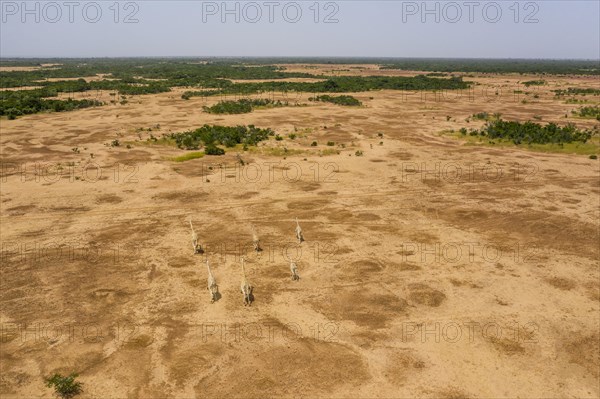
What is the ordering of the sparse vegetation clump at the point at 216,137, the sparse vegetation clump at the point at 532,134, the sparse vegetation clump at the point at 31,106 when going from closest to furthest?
the sparse vegetation clump at the point at 216,137 → the sparse vegetation clump at the point at 532,134 → the sparse vegetation clump at the point at 31,106

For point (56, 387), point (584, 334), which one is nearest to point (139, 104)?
point (56, 387)

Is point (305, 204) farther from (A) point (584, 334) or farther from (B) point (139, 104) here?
(B) point (139, 104)

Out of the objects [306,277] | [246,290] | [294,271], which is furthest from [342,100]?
[246,290]

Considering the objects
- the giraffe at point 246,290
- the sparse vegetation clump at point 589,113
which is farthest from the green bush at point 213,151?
the sparse vegetation clump at point 589,113

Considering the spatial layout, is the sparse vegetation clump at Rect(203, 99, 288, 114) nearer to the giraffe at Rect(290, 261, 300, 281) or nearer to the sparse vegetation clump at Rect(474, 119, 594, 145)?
the sparse vegetation clump at Rect(474, 119, 594, 145)

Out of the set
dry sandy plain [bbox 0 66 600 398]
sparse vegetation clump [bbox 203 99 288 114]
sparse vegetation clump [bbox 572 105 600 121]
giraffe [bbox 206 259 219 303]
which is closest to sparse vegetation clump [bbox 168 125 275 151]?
dry sandy plain [bbox 0 66 600 398]

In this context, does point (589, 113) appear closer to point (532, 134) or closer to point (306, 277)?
point (532, 134)

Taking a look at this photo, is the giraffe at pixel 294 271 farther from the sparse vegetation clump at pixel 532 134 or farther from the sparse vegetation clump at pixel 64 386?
the sparse vegetation clump at pixel 532 134
